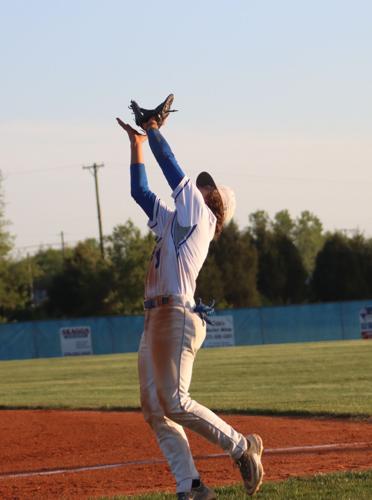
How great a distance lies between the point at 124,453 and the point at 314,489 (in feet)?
10.1

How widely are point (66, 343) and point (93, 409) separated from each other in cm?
3290

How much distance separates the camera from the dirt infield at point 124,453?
7.95 m

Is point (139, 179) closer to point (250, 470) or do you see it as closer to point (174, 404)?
point (174, 404)

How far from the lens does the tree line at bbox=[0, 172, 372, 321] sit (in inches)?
2579

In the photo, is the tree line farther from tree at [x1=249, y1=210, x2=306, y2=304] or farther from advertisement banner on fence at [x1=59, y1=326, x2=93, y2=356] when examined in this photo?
advertisement banner on fence at [x1=59, y1=326, x2=93, y2=356]

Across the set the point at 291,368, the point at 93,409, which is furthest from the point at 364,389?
the point at 291,368

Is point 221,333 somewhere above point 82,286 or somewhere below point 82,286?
below

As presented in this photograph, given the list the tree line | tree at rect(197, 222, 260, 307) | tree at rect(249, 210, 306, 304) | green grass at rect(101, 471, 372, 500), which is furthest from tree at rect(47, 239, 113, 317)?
green grass at rect(101, 471, 372, 500)

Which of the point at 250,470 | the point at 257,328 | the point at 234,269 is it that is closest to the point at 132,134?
the point at 250,470

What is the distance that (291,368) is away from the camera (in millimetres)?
24031

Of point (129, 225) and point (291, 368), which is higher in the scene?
point (129, 225)

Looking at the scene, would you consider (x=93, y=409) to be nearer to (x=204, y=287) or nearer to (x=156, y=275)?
(x=156, y=275)

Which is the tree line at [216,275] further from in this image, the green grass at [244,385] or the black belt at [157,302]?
the black belt at [157,302]

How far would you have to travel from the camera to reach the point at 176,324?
6348 millimetres
